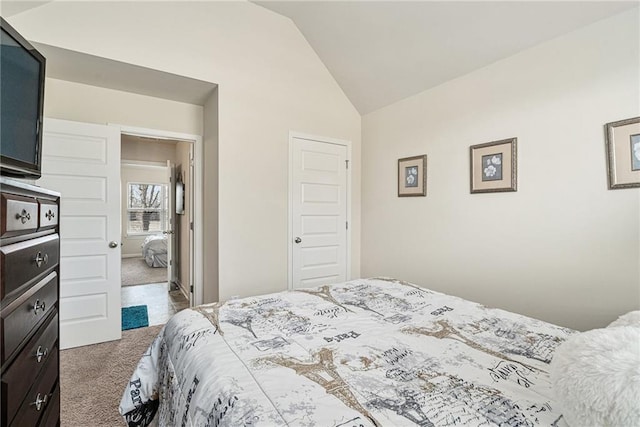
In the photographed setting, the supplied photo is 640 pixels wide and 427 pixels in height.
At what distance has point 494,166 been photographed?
8.00 feet

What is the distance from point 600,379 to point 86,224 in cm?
339

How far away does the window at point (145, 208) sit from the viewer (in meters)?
7.55

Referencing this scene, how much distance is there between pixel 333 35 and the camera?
3061mm

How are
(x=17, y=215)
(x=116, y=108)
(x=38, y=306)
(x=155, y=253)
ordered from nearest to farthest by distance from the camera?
(x=17, y=215) → (x=38, y=306) → (x=116, y=108) → (x=155, y=253)

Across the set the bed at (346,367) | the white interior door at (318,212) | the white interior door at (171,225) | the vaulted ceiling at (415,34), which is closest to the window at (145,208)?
the white interior door at (171,225)

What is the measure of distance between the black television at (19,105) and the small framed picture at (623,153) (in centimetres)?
294

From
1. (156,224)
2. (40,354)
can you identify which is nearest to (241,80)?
(40,354)

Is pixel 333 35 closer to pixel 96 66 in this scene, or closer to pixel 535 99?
pixel 535 99

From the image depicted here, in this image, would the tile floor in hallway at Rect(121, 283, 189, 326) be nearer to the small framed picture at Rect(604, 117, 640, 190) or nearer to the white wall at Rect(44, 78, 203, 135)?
the white wall at Rect(44, 78, 203, 135)

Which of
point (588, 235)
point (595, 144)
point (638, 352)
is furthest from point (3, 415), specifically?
point (595, 144)

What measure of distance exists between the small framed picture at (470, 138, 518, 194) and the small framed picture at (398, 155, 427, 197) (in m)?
0.49

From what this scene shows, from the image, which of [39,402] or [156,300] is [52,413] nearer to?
[39,402]

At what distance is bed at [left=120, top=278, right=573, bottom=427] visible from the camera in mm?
779

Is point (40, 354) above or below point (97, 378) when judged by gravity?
Answer: above
